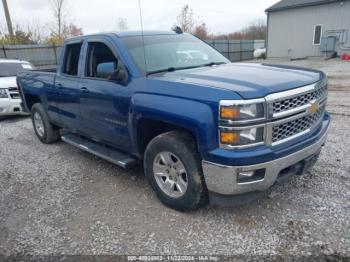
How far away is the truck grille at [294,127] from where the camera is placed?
284cm

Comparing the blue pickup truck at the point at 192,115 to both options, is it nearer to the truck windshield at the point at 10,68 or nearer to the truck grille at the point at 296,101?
the truck grille at the point at 296,101

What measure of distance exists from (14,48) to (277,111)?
55.0 feet

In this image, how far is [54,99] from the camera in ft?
17.2

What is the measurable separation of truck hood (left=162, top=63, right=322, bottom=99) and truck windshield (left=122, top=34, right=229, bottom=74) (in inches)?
10.7

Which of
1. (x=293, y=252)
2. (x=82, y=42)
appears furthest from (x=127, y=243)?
(x=82, y=42)

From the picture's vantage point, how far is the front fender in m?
2.74

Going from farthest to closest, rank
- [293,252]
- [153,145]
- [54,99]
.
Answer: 1. [54,99]
2. [153,145]
3. [293,252]

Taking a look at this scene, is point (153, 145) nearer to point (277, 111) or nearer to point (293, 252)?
point (277, 111)

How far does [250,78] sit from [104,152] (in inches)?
89.5

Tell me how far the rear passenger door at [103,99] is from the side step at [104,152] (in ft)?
0.44

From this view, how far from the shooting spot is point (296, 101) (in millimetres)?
2967

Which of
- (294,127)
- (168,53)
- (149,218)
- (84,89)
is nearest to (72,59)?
(84,89)

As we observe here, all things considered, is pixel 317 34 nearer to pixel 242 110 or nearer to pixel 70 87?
pixel 70 87

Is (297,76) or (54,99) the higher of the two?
(297,76)
